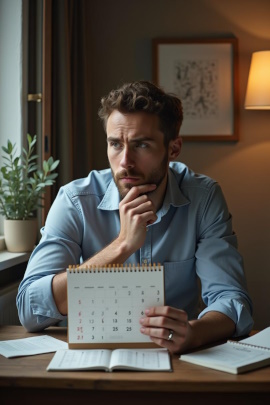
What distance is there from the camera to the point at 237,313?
172 centimetres

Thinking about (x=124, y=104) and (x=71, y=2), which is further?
(x=71, y=2)

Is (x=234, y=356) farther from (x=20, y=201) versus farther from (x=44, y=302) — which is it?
(x=20, y=201)

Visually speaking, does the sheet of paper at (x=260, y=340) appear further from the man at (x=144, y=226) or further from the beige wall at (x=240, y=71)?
the beige wall at (x=240, y=71)

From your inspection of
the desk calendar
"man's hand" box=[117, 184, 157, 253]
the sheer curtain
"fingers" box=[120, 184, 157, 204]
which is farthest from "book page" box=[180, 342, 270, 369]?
the sheer curtain

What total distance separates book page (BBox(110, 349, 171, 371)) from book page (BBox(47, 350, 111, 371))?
21 millimetres

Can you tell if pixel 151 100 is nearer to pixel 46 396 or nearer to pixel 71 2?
pixel 46 396

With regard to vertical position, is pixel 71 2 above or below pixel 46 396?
above

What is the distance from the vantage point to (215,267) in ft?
6.29

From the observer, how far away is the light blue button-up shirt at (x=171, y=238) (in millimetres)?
1893

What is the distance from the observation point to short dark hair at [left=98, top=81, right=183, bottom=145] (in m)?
1.95

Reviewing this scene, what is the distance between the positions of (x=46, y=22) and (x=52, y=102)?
43 cm

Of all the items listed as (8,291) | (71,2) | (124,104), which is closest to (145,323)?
(124,104)

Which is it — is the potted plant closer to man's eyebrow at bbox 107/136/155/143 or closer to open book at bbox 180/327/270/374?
man's eyebrow at bbox 107/136/155/143

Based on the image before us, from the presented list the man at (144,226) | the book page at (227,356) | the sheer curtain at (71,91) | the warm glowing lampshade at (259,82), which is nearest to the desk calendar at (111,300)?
the book page at (227,356)
